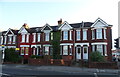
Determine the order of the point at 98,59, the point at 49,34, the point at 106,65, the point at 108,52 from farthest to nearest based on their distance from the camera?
the point at 49,34 < the point at 108,52 < the point at 98,59 < the point at 106,65

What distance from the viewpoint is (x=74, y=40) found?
87.8 ft

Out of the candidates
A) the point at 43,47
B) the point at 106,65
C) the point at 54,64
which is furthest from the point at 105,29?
the point at 43,47

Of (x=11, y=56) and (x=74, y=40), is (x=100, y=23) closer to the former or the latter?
(x=74, y=40)

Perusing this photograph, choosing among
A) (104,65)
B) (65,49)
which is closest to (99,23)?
(65,49)

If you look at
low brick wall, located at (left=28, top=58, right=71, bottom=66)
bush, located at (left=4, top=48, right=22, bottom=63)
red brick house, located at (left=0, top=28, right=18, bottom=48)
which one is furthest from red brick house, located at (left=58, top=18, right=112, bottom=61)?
red brick house, located at (left=0, top=28, right=18, bottom=48)

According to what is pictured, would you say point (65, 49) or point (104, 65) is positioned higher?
point (65, 49)

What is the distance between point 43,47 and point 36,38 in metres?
3.41

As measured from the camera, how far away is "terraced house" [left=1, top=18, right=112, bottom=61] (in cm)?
2435

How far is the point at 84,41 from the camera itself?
26.2m

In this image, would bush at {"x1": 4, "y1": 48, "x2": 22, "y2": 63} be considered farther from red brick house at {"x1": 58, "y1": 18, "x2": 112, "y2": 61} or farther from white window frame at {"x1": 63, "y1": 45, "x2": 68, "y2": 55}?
red brick house at {"x1": 58, "y1": 18, "x2": 112, "y2": 61}

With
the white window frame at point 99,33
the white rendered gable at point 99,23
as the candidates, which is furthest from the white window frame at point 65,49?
the white rendered gable at point 99,23

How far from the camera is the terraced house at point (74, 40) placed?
24.3m

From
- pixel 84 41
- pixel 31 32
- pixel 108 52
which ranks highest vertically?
pixel 31 32

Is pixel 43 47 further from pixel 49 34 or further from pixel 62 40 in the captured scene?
pixel 62 40
